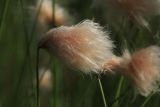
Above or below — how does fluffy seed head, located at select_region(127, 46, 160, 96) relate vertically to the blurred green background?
above

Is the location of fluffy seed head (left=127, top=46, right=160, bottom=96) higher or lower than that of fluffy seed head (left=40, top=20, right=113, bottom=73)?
lower

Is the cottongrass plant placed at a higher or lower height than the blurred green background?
higher

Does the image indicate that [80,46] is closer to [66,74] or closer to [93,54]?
[93,54]

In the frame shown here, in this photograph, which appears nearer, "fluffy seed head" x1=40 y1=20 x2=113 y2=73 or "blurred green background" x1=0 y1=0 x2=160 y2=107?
"fluffy seed head" x1=40 y1=20 x2=113 y2=73

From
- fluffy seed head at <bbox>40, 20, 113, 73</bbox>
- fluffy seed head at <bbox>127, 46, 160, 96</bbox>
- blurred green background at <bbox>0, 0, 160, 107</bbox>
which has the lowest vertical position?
blurred green background at <bbox>0, 0, 160, 107</bbox>

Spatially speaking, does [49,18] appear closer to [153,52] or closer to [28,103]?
[28,103]

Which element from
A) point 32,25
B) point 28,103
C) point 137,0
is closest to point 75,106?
point 28,103
